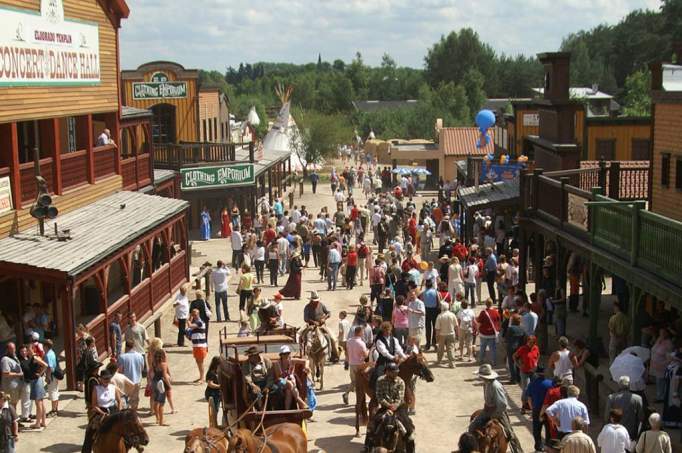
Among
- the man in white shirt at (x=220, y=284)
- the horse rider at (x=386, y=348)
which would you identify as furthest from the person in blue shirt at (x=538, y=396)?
the man in white shirt at (x=220, y=284)

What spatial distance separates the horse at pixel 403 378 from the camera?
15516mm

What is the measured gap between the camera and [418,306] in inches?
810

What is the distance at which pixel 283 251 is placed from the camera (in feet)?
105

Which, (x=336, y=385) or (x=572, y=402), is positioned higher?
(x=572, y=402)

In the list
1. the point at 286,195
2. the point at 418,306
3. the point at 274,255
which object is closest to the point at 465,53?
the point at 286,195

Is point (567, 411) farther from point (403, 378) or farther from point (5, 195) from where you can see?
point (5, 195)

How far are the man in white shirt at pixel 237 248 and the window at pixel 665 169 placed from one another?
1460 cm

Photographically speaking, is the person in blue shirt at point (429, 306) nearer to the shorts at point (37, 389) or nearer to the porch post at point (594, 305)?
the porch post at point (594, 305)

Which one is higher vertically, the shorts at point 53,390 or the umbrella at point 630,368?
the umbrella at point 630,368

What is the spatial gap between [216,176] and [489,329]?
2306 cm

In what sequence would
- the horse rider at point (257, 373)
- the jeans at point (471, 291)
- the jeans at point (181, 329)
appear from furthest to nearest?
1. the jeans at point (471, 291)
2. the jeans at point (181, 329)
3. the horse rider at point (257, 373)

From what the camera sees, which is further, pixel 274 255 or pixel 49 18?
pixel 274 255

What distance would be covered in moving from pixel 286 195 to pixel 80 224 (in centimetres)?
3750

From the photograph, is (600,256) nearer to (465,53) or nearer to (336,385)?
(336,385)
